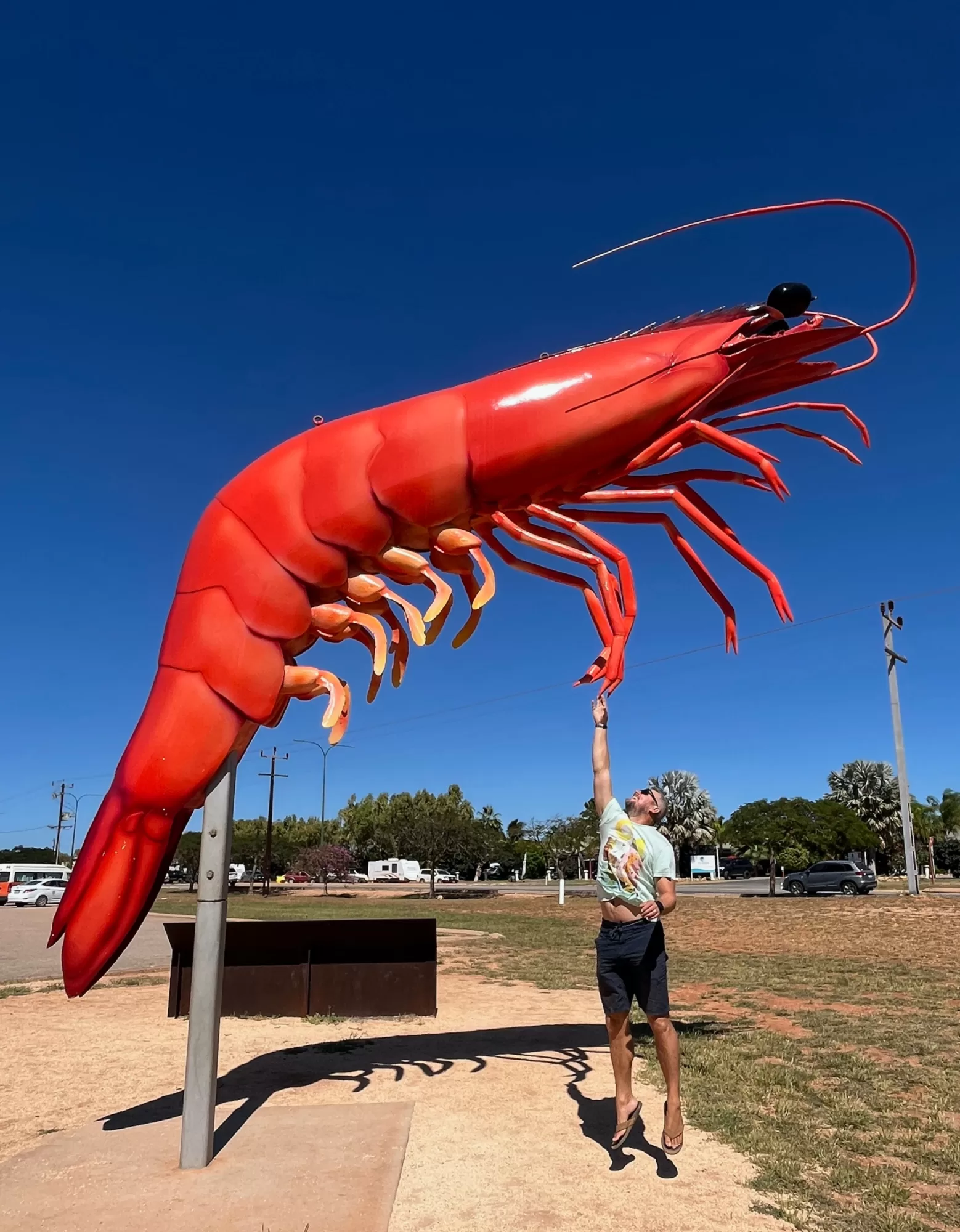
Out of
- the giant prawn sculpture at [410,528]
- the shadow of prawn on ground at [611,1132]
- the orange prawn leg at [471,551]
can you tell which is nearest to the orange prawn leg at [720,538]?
the giant prawn sculpture at [410,528]

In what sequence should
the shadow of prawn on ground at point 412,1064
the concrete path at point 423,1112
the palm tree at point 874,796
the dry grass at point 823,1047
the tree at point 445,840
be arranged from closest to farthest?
the concrete path at point 423,1112
the dry grass at point 823,1047
the shadow of prawn on ground at point 412,1064
the tree at point 445,840
the palm tree at point 874,796

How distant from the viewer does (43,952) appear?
16938 mm

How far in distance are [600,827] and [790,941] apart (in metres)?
14.5

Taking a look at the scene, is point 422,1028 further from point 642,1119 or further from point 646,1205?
point 646,1205

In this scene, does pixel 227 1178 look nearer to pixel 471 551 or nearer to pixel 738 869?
pixel 471 551

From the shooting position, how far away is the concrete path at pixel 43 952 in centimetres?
1390

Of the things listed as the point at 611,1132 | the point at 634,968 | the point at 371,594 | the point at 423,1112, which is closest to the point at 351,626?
the point at 371,594

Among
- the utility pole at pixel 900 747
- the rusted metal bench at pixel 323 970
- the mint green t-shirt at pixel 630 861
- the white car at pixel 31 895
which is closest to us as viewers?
the mint green t-shirt at pixel 630 861

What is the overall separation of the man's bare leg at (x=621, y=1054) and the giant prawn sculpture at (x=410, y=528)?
2101 millimetres

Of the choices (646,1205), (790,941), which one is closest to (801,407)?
(646,1205)

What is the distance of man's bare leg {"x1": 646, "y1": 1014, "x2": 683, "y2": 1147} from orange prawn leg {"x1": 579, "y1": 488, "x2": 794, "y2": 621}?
2.35 meters

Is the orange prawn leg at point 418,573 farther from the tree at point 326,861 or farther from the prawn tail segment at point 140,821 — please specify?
the tree at point 326,861

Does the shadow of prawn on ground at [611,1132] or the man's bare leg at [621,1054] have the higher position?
the man's bare leg at [621,1054]

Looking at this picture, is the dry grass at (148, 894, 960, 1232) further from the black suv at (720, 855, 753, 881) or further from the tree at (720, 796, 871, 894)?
the black suv at (720, 855, 753, 881)
